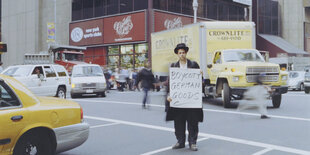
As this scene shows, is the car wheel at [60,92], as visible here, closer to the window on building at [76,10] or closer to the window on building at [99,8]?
the window on building at [99,8]

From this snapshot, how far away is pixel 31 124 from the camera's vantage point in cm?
427

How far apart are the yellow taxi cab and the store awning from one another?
43328 mm

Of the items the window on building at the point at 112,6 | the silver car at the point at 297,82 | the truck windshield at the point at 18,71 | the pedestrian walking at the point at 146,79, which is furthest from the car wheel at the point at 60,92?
the window on building at the point at 112,6

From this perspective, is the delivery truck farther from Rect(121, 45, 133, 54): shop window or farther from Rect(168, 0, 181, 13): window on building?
Rect(168, 0, 181, 13): window on building

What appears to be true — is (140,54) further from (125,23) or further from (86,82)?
(86,82)

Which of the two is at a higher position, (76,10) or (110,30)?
(76,10)

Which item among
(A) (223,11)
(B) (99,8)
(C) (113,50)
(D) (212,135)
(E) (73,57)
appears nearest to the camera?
(D) (212,135)

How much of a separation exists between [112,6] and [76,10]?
6.34 meters

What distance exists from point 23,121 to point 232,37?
1173cm

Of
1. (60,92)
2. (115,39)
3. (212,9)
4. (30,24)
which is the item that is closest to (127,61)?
(115,39)

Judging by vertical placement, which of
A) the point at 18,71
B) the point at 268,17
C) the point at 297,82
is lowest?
the point at 297,82

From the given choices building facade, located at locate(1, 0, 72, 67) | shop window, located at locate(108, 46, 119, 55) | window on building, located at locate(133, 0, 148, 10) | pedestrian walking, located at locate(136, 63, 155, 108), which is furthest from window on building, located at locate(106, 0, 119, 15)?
pedestrian walking, located at locate(136, 63, 155, 108)

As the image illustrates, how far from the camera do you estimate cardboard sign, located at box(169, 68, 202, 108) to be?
5.73 m

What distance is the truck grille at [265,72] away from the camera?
11.8m
